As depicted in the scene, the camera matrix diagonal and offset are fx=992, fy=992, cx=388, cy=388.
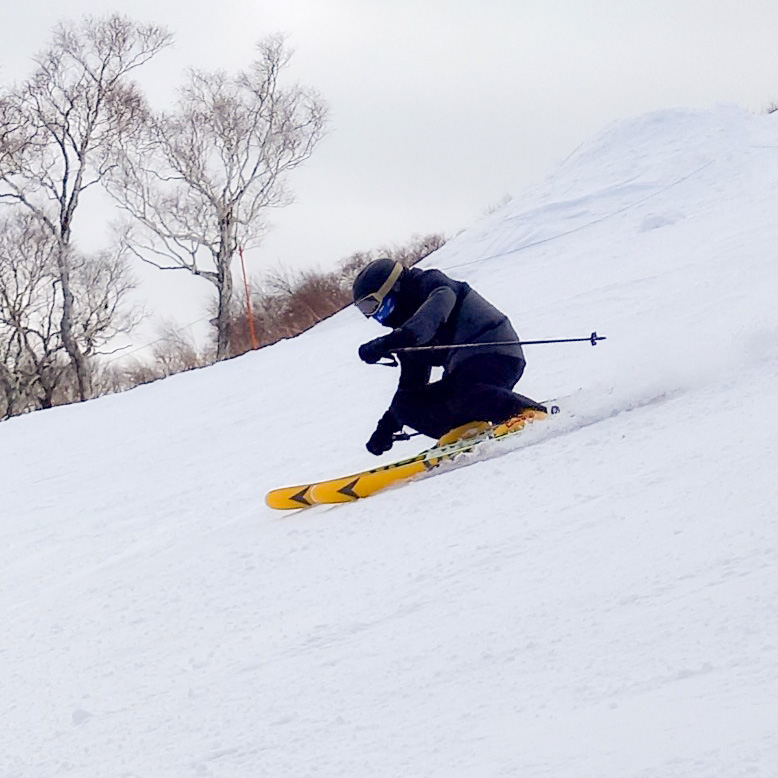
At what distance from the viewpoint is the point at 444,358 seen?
19.4 ft

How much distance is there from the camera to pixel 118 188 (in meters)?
24.0

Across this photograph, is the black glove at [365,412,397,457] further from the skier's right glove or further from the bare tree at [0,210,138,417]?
the bare tree at [0,210,138,417]

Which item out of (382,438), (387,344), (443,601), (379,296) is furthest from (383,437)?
(443,601)

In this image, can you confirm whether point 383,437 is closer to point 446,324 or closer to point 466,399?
point 466,399

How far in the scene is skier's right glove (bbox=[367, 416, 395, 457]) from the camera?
5.96 m

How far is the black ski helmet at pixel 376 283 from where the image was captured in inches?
225

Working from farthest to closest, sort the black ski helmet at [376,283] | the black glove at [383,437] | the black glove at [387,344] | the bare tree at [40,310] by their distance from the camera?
the bare tree at [40,310] → the black glove at [383,437] → the black ski helmet at [376,283] → the black glove at [387,344]

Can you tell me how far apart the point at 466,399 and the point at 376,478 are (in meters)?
0.72

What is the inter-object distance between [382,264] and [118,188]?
778 inches

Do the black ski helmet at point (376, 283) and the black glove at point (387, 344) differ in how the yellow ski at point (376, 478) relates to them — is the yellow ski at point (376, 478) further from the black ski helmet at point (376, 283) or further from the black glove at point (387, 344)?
the black ski helmet at point (376, 283)

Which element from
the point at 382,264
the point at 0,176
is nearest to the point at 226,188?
the point at 0,176

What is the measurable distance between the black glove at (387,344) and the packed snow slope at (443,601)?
79 cm

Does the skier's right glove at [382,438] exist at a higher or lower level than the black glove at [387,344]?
lower

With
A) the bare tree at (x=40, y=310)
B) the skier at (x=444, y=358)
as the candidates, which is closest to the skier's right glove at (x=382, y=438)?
the skier at (x=444, y=358)
